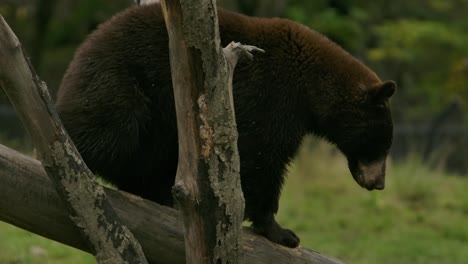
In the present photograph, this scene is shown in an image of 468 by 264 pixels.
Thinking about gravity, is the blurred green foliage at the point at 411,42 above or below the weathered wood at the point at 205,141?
below

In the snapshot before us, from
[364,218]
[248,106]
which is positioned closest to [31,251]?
[248,106]

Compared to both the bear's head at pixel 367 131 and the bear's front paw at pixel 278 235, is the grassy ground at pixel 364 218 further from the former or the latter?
A: the bear's head at pixel 367 131

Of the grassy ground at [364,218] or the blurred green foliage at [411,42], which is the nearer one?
the grassy ground at [364,218]

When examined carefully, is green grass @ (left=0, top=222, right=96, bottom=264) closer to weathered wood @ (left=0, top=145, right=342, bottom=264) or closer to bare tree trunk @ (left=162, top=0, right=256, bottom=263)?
weathered wood @ (left=0, top=145, right=342, bottom=264)

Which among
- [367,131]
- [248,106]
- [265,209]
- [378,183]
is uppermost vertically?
[248,106]

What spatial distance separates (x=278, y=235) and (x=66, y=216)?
1.34m

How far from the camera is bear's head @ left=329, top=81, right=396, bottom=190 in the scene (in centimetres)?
534

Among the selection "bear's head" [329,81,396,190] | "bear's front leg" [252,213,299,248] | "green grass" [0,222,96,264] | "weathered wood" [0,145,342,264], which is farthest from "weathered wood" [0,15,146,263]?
"green grass" [0,222,96,264]

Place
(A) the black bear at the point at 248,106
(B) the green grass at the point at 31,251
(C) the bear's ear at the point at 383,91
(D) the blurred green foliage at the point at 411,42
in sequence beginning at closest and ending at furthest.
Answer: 1. (A) the black bear at the point at 248,106
2. (C) the bear's ear at the point at 383,91
3. (B) the green grass at the point at 31,251
4. (D) the blurred green foliage at the point at 411,42

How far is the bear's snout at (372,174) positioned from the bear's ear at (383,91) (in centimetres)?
47

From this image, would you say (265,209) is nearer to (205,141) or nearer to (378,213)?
(205,141)

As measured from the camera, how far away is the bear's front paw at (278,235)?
4.79m

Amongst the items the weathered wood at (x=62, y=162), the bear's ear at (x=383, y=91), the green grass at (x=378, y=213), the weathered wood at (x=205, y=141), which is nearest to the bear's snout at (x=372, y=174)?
the bear's ear at (x=383, y=91)

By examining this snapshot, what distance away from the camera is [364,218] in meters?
10.5
